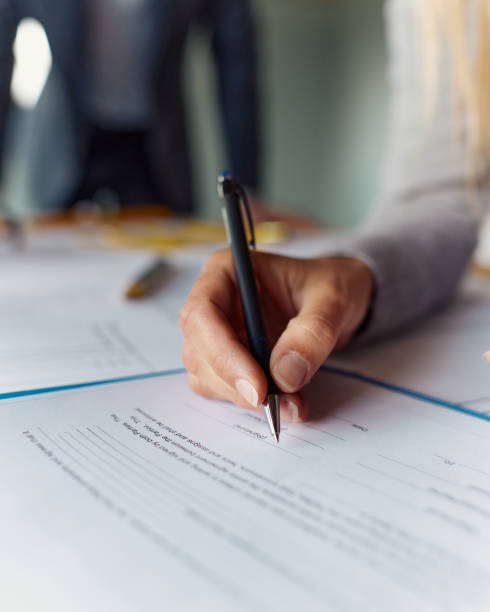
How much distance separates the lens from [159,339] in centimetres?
48

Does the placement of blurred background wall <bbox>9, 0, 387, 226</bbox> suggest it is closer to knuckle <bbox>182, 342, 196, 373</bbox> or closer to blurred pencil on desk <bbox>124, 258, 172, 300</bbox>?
blurred pencil on desk <bbox>124, 258, 172, 300</bbox>

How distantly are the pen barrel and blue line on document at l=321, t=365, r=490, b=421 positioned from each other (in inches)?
3.3

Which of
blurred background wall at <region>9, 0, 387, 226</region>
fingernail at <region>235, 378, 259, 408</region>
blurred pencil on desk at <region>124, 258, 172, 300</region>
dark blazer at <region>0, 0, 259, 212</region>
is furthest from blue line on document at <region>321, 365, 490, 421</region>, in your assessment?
blurred background wall at <region>9, 0, 387, 226</region>

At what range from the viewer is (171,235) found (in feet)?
3.53

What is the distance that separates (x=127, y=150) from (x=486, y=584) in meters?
1.44

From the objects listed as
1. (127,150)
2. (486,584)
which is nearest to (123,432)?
(486,584)

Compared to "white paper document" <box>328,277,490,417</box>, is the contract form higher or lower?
higher

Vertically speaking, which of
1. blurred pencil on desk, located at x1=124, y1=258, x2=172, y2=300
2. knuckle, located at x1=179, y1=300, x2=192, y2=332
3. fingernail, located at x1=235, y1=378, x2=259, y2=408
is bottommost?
blurred pencil on desk, located at x1=124, y1=258, x2=172, y2=300

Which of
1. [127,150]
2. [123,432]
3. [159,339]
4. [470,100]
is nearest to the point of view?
[123,432]

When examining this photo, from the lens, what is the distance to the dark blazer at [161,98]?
4.23 ft

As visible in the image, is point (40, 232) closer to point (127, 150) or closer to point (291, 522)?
point (127, 150)

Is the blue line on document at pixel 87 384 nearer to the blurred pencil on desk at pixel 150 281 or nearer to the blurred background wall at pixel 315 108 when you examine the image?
the blurred pencil on desk at pixel 150 281

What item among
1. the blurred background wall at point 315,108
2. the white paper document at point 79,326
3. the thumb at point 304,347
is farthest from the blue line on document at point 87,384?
the blurred background wall at point 315,108

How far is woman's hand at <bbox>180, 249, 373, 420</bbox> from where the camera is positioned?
12.2 inches
